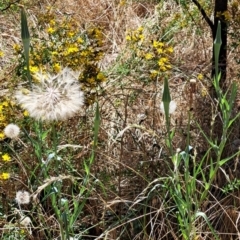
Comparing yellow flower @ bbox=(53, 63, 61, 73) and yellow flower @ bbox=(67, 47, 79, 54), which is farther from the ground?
yellow flower @ bbox=(67, 47, 79, 54)

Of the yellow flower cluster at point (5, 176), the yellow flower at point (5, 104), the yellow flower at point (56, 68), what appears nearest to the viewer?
the yellow flower cluster at point (5, 176)

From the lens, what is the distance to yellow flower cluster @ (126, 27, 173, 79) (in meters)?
3.47

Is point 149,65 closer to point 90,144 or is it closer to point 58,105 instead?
point 90,144

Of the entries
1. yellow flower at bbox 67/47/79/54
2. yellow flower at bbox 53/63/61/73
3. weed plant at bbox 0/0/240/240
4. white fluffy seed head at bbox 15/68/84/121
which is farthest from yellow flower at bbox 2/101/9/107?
white fluffy seed head at bbox 15/68/84/121

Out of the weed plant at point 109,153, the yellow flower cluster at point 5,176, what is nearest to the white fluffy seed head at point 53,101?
the weed plant at point 109,153

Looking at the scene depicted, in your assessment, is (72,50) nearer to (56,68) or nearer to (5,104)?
(56,68)

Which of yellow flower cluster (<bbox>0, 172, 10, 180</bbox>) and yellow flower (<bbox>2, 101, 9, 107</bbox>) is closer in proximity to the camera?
yellow flower cluster (<bbox>0, 172, 10, 180</bbox>)

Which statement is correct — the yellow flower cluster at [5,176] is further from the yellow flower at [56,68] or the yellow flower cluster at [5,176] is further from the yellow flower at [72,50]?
the yellow flower at [72,50]

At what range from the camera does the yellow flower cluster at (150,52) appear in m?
3.47

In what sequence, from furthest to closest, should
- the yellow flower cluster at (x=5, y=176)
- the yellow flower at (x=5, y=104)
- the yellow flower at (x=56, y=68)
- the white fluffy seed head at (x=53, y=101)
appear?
the yellow flower at (x=56, y=68), the yellow flower at (x=5, y=104), the yellow flower cluster at (x=5, y=176), the white fluffy seed head at (x=53, y=101)

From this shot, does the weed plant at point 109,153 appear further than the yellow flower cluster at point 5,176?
No

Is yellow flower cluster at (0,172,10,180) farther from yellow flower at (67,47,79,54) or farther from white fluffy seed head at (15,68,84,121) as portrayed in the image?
yellow flower at (67,47,79,54)

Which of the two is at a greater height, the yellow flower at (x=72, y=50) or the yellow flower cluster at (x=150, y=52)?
the yellow flower at (x=72, y=50)

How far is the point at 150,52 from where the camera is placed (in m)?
4.04
